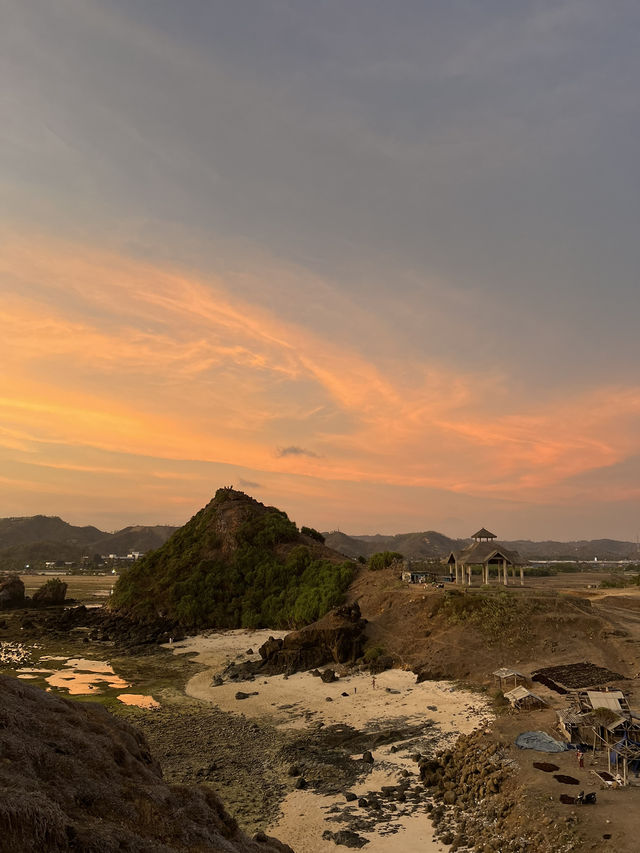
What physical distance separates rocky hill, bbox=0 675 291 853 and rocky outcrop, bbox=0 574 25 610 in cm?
10195

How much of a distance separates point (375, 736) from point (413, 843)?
11.7m

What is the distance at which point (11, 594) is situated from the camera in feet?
326

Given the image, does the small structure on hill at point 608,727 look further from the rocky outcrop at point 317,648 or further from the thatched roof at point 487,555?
the thatched roof at point 487,555

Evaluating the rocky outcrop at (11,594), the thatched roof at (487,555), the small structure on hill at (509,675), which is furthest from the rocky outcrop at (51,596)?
the small structure on hill at (509,675)

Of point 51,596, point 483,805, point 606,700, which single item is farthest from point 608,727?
point 51,596

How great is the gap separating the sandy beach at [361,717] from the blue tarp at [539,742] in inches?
191

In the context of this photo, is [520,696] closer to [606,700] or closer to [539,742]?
[606,700]

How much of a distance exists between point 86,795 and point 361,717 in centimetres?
3122

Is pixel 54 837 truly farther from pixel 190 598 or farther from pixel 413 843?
pixel 190 598

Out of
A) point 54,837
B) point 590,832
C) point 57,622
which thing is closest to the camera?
point 54,837

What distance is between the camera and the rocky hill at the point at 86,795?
7.46 meters

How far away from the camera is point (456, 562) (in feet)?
218

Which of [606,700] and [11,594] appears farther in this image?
[11,594]

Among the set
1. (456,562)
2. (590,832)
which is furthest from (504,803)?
(456,562)
